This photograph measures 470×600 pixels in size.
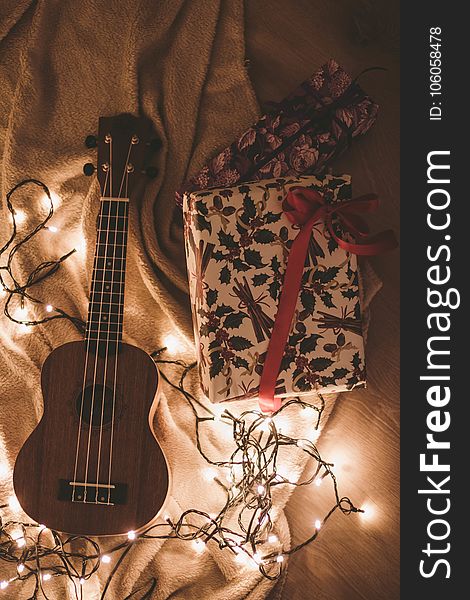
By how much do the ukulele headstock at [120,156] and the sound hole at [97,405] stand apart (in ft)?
1.23

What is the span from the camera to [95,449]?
1.27 m

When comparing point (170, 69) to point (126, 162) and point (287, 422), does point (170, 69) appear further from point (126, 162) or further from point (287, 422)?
point (287, 422)

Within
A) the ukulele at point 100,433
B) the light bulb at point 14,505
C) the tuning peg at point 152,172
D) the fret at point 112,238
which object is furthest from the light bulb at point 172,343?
the light bulb at point 14,505

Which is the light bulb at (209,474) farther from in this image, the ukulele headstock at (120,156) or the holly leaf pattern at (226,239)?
the ukulele headstock at (120,156)

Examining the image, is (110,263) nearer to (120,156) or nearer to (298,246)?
(120,156)

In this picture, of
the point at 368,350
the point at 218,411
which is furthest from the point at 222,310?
the point at 368,350

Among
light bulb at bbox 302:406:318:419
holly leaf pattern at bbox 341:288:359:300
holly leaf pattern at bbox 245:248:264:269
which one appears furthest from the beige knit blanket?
holly leaf pattern at bbox 341:288:359:300

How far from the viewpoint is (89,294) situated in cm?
136

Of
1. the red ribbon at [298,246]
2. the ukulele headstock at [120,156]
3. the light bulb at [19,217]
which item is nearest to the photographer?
the red ribbon at [298,246]

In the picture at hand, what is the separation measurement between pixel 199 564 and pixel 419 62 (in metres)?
1.14

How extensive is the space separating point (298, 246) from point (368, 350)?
0.32 meters

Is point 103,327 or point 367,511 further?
point 367,511

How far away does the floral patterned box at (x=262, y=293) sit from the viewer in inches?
48.6

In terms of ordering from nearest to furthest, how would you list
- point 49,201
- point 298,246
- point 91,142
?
1. point 298,246
2. point 91,142
3. point 49,201
